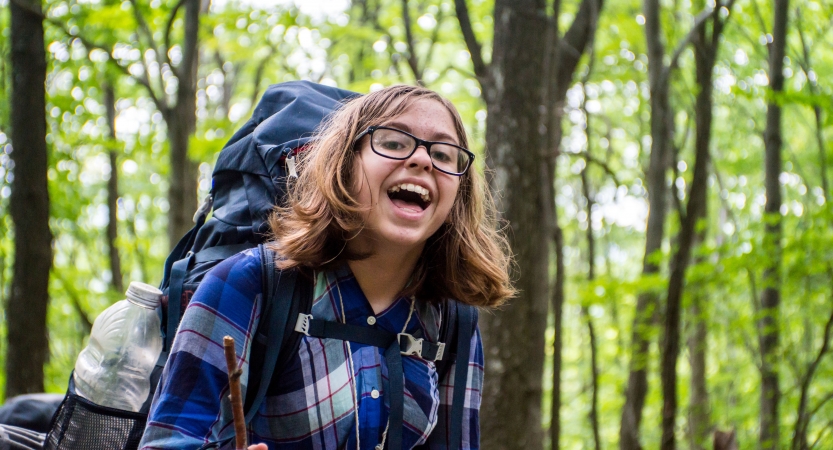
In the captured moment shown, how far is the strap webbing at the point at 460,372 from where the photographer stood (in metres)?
1.88

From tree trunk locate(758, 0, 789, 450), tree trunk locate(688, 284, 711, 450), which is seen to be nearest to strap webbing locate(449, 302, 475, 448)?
tree trunk locate(758, 0, 789, 450)

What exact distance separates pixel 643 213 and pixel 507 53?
37.0 ft

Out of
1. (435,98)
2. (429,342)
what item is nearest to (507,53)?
(435,98)

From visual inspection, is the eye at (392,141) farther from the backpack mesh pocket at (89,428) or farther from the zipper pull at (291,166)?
the backpack mesh pocket at (89,428)

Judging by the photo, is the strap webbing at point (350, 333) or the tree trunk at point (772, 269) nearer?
the strap webbing at point (350, 333)

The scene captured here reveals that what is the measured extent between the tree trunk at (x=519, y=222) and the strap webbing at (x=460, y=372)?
1.30 m

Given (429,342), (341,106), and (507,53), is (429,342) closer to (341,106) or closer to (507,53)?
(341,106)

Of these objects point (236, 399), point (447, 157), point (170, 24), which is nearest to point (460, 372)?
point (447, 157)

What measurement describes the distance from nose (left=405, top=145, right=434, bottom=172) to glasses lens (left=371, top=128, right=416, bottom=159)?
0.7 inches

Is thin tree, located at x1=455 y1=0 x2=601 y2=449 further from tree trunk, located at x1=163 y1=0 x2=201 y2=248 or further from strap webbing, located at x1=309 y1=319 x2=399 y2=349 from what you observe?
tree trunk, located at x1=163 y1=0 x2=201 y2=248

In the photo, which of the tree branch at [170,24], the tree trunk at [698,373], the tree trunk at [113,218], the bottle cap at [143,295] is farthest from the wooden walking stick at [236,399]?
the tree trunk at [113,218]

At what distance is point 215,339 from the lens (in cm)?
150

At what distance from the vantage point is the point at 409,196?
1.77 metres

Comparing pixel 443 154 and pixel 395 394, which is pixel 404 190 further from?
pixel 395 394
